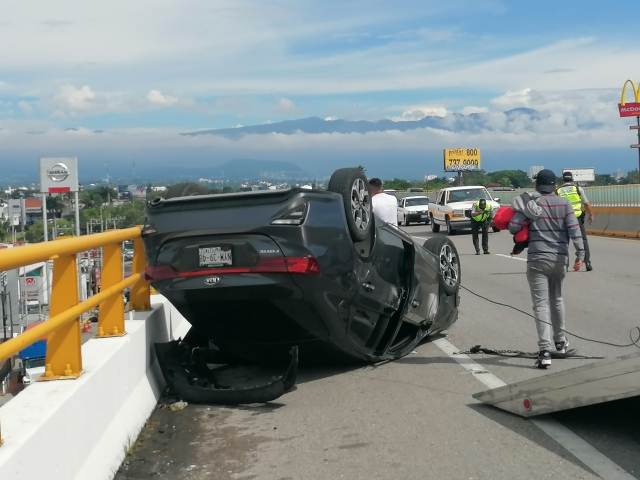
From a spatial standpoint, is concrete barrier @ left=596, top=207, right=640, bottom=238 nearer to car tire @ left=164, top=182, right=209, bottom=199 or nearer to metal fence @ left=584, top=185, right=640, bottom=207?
metal fence @ left=584, top=185, right=640, bottom=207

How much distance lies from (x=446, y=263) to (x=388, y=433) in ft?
12.2

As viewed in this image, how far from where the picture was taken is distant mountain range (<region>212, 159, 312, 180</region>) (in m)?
7.94

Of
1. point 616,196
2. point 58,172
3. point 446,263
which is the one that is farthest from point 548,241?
point 58,172

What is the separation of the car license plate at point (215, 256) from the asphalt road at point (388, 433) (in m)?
1.18

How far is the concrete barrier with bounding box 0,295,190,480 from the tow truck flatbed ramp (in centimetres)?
264

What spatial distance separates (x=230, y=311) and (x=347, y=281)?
0.94m

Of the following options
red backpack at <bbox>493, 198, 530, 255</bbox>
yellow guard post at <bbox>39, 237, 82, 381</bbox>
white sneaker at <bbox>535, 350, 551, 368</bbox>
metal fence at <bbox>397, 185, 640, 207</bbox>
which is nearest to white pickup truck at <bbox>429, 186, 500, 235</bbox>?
metal fence at <bbox>397, 185, 640, 207</bbox>

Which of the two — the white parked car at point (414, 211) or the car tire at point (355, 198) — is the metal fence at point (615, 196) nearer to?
the white parked car at point (414, 211)

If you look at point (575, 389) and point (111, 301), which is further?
point (111, 301)

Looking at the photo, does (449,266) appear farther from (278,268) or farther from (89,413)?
(89,413)

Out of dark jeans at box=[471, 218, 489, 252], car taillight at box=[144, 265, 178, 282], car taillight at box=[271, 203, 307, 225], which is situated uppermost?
car taillight at box=[271, 203, 307, 225]

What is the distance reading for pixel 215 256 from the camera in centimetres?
604

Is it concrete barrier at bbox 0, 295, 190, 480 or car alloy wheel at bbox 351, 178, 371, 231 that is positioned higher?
car alloy wheel at bbox 351, 178, 371, 231

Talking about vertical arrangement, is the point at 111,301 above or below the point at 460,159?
below
